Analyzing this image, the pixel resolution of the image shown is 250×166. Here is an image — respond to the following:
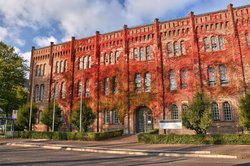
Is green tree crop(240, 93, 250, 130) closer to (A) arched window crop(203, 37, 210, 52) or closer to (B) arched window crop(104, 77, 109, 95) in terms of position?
(A) arched window crop(203, 37, 210, 52)

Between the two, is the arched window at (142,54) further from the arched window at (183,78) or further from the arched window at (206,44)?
the arched window at (206,44)

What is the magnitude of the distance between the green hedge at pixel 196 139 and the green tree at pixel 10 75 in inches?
933

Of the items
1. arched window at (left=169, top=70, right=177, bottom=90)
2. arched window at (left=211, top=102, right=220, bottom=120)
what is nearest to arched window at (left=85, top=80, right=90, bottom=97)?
arched window at (left=169, top=70, right=177, bottom=90)

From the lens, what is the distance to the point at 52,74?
131ft

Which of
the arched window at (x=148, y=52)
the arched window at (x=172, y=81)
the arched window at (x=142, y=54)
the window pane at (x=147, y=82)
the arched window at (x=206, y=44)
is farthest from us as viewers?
the arched window at (x=142, y=54)

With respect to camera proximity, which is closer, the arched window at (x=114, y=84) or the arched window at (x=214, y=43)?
the arched window at (x=214, y=43)

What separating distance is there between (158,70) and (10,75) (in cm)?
2312

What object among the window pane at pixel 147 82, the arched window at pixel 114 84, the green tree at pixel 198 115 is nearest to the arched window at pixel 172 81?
the window pane at pixel 147 82

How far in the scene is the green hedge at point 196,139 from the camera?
18950mm

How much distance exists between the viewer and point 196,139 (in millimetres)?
20234

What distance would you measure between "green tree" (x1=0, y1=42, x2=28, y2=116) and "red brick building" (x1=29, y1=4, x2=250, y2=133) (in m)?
5.08

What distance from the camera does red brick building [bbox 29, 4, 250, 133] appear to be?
91.4ft

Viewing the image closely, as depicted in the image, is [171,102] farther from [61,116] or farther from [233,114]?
[61,116]

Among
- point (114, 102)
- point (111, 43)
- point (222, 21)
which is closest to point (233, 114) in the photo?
point (222, 21)
